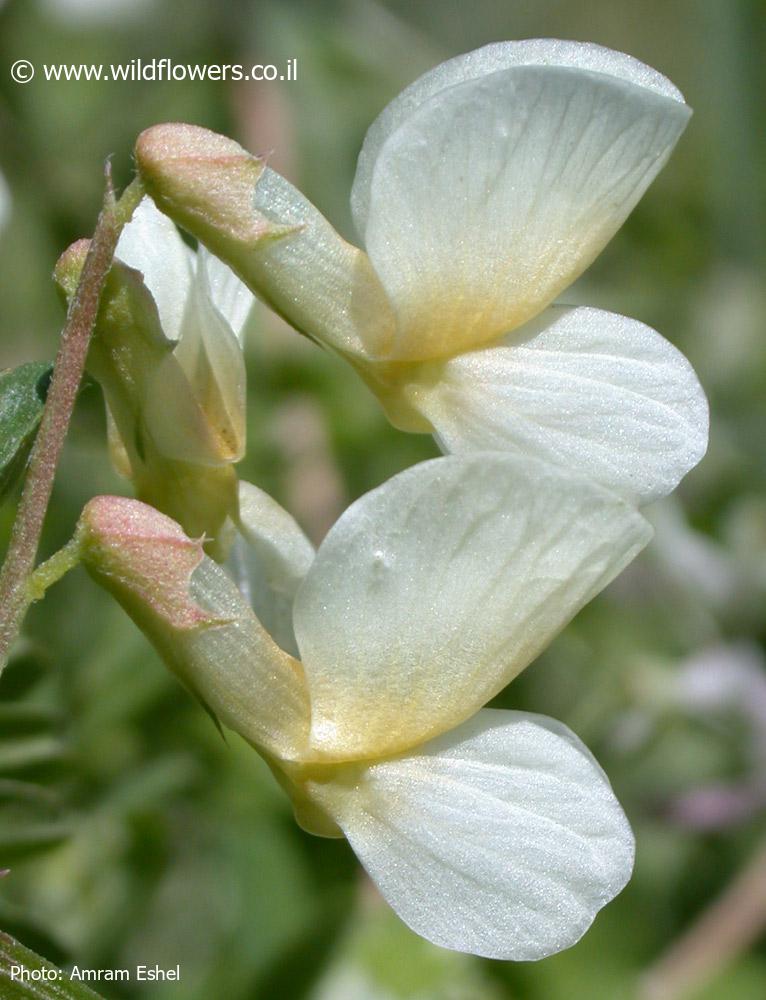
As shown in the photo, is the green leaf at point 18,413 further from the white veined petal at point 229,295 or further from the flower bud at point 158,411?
the white veined petal at point 229,295

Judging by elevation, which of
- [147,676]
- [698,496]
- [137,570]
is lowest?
[698,496]

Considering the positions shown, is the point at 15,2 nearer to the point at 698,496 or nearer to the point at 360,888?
the point at 698,496

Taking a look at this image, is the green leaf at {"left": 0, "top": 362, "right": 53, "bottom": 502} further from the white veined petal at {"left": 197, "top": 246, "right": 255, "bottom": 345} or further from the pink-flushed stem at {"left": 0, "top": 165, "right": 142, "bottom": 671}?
the white veined petal at {"left": 197, "top": 246, "right": 255, "bottom": 345}

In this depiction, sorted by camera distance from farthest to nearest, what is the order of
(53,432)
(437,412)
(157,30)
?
1. (157,30)
2. (437,412)
3. (53,432)

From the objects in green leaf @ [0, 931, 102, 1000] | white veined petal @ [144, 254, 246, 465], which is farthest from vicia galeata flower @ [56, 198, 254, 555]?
green leaf @ [0, 931, 102, 1000]

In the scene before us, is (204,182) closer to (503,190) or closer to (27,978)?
(503,190)

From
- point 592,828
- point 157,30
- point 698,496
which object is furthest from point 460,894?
point 157,30

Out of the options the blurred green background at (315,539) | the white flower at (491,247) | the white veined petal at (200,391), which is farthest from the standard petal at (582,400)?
the blurred green background at (315,539)

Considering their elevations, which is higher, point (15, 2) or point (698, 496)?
point (15, 2)
